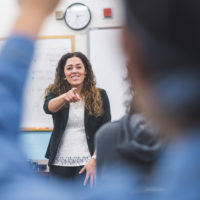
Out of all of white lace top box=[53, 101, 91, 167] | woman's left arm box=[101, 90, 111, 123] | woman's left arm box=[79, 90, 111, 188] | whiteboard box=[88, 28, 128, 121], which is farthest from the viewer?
whiteboard box=[88, 28, 128, 121]

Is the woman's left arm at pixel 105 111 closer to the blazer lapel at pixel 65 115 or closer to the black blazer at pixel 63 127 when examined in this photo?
the black blazer at pixel 63 127

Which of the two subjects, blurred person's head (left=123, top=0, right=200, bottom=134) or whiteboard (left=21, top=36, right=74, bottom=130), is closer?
blurred person's head (left=123, top=0, right=200, bottom=134)

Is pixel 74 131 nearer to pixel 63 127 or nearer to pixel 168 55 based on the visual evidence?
pixel 63 127

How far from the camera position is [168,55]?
319 millimetres

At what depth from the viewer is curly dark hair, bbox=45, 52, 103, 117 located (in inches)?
79.7

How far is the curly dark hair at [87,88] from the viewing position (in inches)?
79.7

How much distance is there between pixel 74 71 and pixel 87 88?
0.47ft

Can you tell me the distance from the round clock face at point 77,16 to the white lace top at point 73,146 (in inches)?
55.1

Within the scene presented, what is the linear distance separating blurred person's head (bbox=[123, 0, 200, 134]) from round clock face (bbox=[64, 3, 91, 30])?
2.86 m

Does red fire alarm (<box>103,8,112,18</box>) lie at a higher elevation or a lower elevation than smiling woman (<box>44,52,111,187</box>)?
higher

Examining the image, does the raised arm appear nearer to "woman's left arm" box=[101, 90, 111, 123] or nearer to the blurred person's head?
the blurred person's head

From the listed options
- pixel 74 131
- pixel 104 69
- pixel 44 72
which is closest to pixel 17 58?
pixel 74 131

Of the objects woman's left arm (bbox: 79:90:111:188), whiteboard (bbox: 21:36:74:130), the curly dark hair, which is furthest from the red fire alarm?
woman's left arm (bbox: 79:90:111:188)

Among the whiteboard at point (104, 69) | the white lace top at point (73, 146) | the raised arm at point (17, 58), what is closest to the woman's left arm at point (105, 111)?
the white lace top at point (73, 146)
